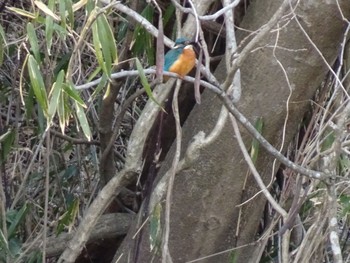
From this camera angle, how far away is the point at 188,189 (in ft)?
6.87

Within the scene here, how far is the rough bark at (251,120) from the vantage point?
1985mm

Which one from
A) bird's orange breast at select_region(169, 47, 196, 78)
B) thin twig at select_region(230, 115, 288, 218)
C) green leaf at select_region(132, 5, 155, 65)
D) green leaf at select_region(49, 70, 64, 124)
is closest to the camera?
green leaf at select_region(49, 70, 64, 124)

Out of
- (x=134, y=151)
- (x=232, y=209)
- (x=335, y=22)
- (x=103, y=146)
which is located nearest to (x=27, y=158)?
(x=103, y=146)

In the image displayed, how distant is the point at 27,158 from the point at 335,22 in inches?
56.1

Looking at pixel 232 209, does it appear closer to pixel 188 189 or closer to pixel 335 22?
pixel 188 189

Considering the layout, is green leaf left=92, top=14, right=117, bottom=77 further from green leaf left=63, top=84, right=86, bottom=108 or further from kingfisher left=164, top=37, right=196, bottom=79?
kingfisher left=164, top=37, right=196, bottom=79

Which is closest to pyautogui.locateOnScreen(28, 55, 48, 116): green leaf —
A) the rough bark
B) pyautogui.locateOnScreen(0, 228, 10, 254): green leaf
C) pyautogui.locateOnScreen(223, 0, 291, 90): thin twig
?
pyautogui.locateOnScreen(223, 0, 291, 90): thin twig

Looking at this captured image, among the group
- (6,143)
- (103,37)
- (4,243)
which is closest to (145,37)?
(6,143)

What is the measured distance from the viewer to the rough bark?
1985 millimetres

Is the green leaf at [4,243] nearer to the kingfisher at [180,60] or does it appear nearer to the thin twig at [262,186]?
the kingfisher at [180,60]

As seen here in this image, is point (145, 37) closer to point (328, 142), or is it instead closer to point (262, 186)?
point (328, 142)

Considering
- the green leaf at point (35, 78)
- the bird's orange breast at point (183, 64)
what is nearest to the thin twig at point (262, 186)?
the bird's orange breast at point (183, 64)

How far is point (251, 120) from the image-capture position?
2.03m

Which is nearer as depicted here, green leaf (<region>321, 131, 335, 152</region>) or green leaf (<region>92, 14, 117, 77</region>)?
green leaf (<region>92, 14, 117, 77</region>)
